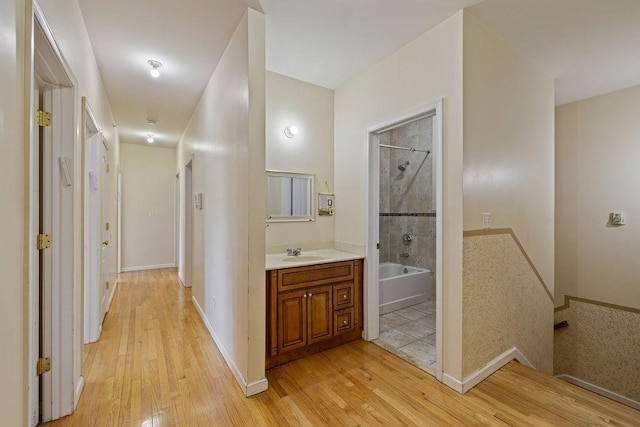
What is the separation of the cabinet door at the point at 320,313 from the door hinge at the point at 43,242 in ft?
5.87

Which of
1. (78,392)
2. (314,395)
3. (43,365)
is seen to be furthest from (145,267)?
(314,395)

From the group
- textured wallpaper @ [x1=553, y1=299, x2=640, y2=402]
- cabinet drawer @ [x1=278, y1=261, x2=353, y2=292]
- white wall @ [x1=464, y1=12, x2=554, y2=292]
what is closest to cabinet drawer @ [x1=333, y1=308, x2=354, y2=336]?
cabinet drawer @ [x1=278, y1=261, x2=353, y2=292]

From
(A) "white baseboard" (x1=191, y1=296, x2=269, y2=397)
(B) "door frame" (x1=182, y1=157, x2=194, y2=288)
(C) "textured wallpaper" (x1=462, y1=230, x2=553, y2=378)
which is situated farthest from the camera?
(B) "door frame" (x1=182, y1=157, x2=194, y2=288)

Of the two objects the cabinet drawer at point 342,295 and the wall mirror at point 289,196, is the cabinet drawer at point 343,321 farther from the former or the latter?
the wall mirror at point 289,196

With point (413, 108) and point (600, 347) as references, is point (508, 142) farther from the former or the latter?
point (600, 347)

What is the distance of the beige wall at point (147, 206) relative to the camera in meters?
5.83

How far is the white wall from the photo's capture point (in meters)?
2.10

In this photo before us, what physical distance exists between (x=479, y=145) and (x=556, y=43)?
4.01 feet

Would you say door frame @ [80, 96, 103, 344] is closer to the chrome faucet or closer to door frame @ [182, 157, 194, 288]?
door frame @ [182, 157, 194, 288]

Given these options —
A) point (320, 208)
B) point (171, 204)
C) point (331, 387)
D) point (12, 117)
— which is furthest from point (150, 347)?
point (171, 204)

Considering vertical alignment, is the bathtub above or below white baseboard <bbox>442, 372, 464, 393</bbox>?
above

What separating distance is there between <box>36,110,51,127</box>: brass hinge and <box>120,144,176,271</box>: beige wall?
470cm


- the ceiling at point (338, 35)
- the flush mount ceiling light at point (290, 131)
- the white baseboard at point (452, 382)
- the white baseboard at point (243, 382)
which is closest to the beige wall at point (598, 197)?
the ceiling at point (338, 35)

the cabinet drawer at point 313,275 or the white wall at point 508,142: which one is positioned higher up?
the white wall at point 508,142
